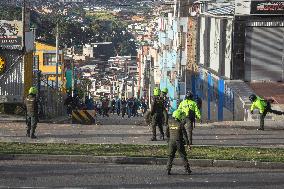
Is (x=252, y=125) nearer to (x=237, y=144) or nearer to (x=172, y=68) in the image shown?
(x=237, y=144)

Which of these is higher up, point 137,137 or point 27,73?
point 27,73

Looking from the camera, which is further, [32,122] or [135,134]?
[135,134]

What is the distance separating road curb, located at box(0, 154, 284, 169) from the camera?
58.1 ft

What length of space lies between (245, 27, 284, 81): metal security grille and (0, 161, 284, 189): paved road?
21255 mm

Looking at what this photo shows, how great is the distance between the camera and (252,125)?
27.4 m

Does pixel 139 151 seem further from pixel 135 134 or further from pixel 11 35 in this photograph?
pixel 11 35

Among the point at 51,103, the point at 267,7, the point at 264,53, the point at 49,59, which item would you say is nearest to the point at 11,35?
the point at 51,103

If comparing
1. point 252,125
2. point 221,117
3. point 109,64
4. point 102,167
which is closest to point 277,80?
point 221,117

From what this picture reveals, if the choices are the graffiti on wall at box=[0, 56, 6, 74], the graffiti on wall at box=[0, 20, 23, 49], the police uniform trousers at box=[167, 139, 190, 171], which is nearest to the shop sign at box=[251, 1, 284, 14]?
the graffiti on wall at box=[0, 20, 23, 49]

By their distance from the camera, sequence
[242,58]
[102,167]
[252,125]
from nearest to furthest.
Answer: [102,167] → [252,125] → [242,58]

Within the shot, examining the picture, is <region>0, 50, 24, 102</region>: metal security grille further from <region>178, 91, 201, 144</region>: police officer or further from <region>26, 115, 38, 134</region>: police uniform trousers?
<region>178, 91, 201, 144</region>: police officer

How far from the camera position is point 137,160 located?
59.8ft

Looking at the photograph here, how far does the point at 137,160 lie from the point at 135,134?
621 cm

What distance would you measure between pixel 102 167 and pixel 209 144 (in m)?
5.18
